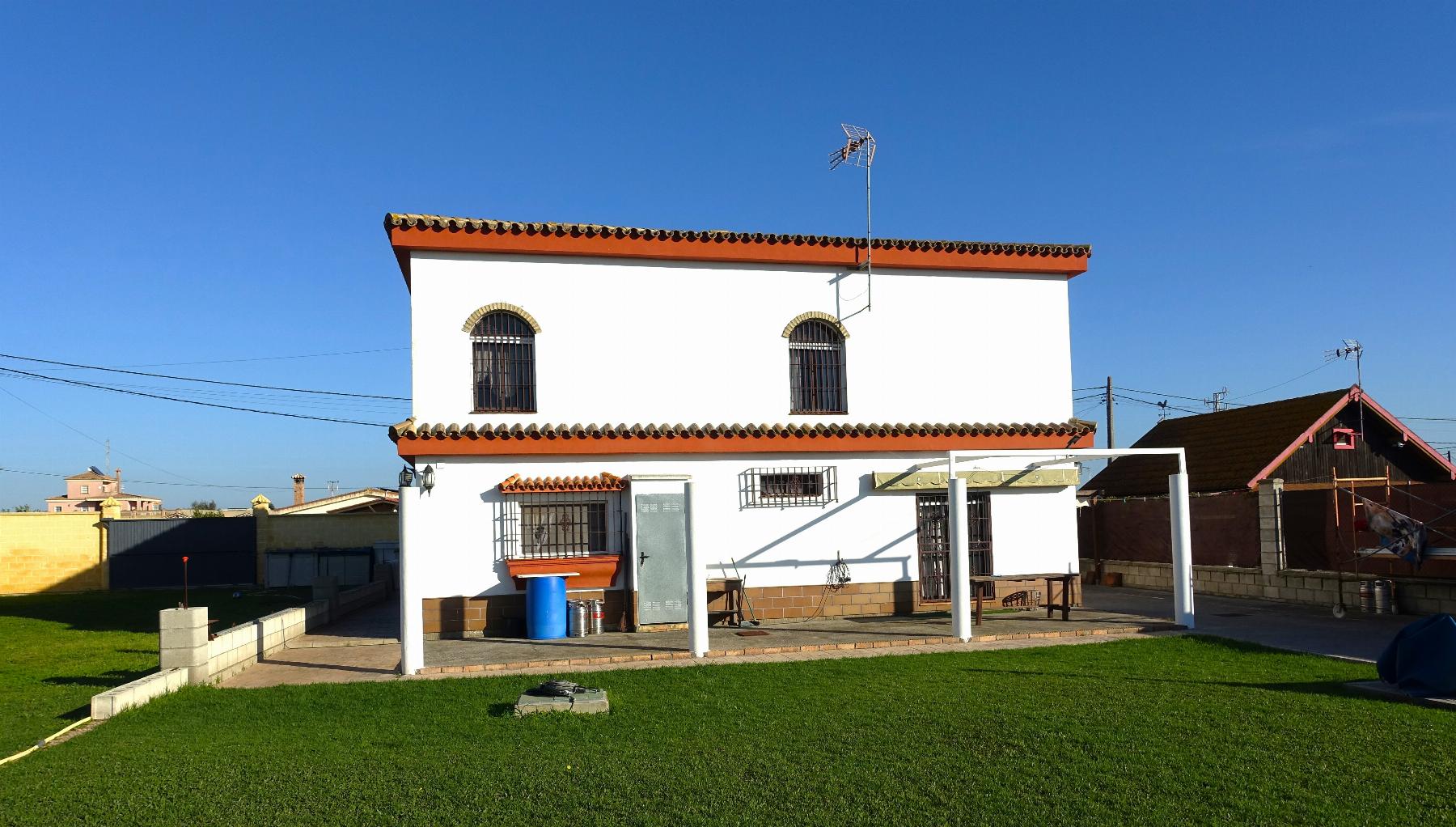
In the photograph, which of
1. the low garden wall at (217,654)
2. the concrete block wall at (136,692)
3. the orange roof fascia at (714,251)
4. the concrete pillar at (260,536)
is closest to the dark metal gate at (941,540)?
the orange roof fascia at (714,251)

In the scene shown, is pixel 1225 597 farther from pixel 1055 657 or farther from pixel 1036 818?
pixel 1036 818

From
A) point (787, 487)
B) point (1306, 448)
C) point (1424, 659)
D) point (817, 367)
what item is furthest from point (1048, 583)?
point (1306, 448)

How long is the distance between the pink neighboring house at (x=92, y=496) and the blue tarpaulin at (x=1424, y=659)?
72388 millimetres

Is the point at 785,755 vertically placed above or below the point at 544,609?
below

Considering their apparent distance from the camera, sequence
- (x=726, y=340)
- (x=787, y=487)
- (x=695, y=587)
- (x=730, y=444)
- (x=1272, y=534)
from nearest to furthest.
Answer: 1. (x=695, y=587)
2. (x=730, y=444)
3. (x=787, y=487)
4. (x=726, y=340)
5. (x=1272, y=534)

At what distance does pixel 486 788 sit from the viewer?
714 cm

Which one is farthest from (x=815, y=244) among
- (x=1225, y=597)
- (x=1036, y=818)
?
(x=1036, y=818)

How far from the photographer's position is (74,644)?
16781 millimetres

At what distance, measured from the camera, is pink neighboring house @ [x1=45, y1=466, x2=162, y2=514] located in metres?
79.2

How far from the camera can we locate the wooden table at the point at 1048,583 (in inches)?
594

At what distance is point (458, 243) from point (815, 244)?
5649mm

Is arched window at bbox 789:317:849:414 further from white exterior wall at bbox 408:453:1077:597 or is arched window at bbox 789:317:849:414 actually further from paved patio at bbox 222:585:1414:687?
paved patio at bbox 222:585:1414:687

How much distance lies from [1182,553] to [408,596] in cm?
1066

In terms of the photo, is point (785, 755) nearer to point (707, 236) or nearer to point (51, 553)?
point (707, 236)
